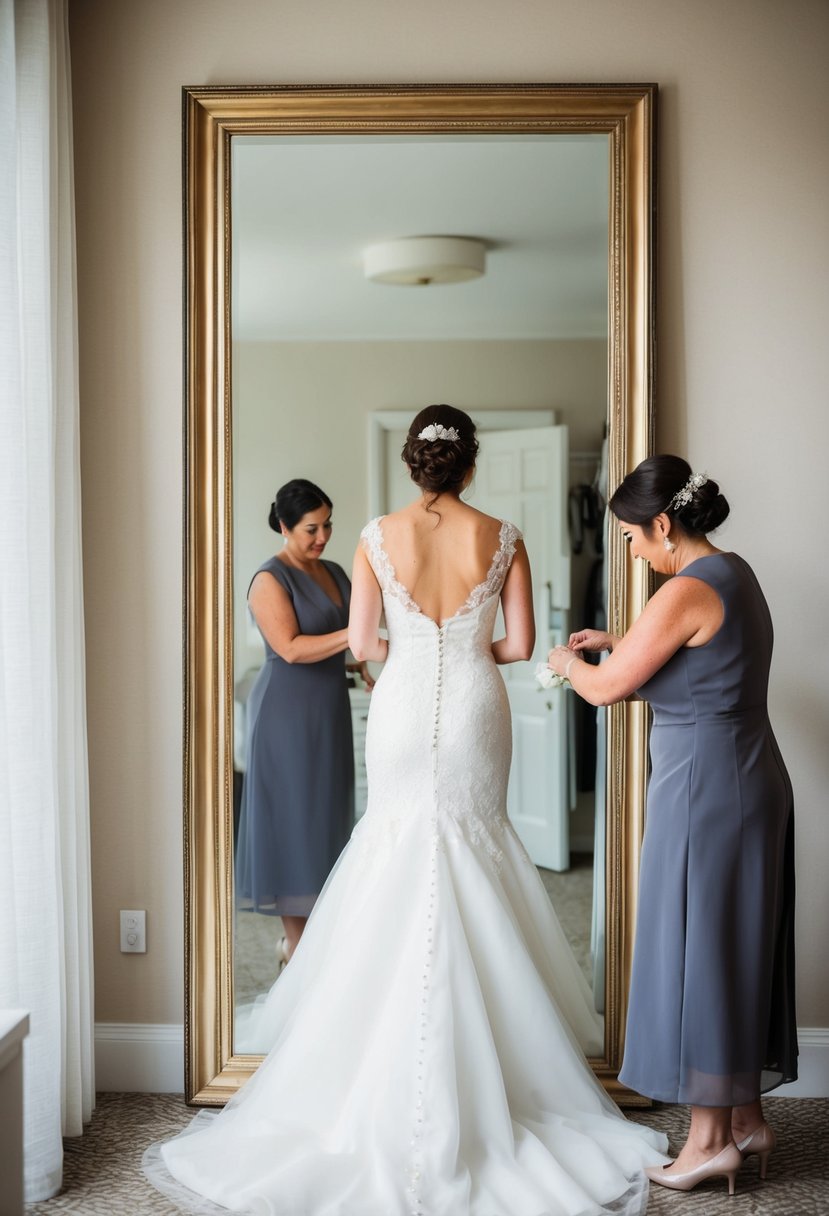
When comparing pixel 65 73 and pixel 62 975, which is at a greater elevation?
pixel 65 73

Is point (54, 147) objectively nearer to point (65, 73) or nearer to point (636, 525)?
point (65, 73)

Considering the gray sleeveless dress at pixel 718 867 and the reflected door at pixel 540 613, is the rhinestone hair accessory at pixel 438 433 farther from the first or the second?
the gray sleeveless dress at pixel 718 867

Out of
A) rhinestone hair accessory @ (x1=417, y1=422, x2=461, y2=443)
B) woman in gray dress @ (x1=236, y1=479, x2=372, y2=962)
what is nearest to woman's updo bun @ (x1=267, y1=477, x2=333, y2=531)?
woman in gray dress @ (x1=236, y1=479, x2=372, y2=962)

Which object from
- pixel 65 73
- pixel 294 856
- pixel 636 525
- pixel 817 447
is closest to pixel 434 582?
pixel 636 525

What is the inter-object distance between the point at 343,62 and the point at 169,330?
2.70 ft

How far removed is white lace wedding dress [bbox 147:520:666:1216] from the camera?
2.24m

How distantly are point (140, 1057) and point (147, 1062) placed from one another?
23 mm

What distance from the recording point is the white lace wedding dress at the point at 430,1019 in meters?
2.24

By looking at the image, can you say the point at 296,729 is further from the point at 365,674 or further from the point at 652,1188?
the point at 652,1188

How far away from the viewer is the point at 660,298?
2.87 meters

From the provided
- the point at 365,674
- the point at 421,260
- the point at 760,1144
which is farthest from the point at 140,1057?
the point at 421,260

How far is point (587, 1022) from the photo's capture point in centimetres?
282

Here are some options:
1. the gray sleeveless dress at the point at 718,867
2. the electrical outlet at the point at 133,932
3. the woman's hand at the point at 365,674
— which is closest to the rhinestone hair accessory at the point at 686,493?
the gray sleeveless dress at the point at 718,867

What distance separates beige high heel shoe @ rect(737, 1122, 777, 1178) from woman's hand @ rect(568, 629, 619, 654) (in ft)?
3.75
